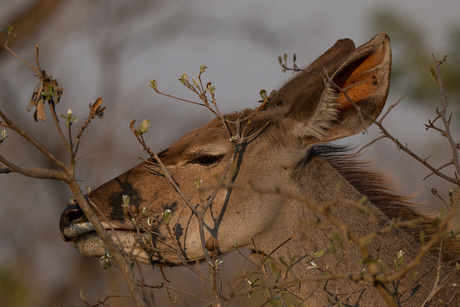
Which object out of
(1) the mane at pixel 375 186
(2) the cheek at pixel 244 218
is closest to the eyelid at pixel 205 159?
(2) the cheek at pixel 244 218

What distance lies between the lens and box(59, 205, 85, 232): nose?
4.97 metres

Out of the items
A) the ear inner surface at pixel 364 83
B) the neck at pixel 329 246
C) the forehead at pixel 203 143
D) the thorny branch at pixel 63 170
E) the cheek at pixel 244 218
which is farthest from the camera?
the forehead at pixel 203 143

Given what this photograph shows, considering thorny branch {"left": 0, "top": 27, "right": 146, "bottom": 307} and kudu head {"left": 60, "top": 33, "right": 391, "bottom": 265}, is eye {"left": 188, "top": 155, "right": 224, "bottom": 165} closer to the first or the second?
kudu head {"left": 60, "top": 33, "right": 391, "bottom": 265}

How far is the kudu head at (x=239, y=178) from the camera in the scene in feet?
16.4

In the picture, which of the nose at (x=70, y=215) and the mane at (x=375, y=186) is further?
the mane at (x=375, y=186)

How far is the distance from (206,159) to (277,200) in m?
0.62

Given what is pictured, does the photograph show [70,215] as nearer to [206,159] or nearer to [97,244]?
[97,244]

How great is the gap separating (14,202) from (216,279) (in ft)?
28.7

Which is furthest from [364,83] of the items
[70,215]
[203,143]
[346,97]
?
[70,215]

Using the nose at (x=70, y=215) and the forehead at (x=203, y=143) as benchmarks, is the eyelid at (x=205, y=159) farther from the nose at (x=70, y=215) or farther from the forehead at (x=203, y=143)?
the nose at (x=70, y=215)

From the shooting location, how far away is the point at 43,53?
39.6 feet

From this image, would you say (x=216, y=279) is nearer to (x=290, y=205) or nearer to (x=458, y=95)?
(x=290, y=205)

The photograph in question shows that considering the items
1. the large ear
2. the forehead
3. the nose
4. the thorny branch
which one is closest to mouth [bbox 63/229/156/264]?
the nose

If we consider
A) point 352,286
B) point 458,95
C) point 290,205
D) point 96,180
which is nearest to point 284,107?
point 290,205
